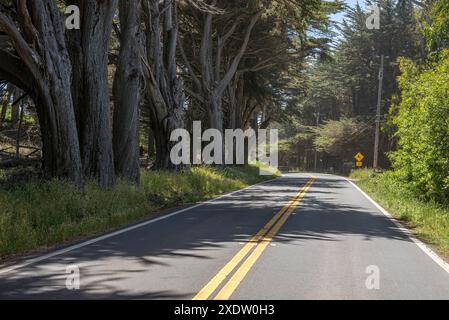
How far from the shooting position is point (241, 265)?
8.32 m

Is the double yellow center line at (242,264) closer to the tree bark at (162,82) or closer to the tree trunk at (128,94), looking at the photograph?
the tree trunk at (128,94)

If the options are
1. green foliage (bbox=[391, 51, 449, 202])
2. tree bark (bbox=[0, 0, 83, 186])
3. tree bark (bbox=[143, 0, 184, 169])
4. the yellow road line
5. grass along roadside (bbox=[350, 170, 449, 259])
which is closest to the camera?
the yellow road line

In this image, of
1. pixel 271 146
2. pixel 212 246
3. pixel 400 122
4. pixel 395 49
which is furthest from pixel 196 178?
pixel 271 146

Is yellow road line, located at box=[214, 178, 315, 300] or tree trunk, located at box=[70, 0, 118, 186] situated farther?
tree trunk, located at box=[70, 0, 118, 186]

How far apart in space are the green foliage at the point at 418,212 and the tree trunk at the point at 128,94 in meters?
8.81

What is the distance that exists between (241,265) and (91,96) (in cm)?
971

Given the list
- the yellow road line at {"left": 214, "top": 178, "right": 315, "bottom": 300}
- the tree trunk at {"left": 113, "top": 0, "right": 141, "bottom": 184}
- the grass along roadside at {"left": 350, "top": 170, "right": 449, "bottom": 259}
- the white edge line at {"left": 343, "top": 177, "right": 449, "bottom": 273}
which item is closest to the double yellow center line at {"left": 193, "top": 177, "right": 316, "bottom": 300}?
the yellow road line at {"left": 214, "top": 178, "right": 315, "bottom": 300}

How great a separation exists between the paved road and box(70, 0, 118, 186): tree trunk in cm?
385

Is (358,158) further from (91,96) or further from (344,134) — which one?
(91,96)

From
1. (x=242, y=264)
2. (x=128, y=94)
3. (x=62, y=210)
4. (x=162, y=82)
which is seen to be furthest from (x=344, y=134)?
(x=242, y=264)

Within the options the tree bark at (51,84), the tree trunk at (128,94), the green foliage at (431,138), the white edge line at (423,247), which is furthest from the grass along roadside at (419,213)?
the tree trunk at (128,94)

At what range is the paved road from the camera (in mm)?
6762

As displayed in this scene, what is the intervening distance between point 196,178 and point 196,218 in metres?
10.3

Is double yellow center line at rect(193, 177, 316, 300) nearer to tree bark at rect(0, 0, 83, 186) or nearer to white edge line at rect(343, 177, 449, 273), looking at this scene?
white edge line at rect(343, 177, 449, 273)
